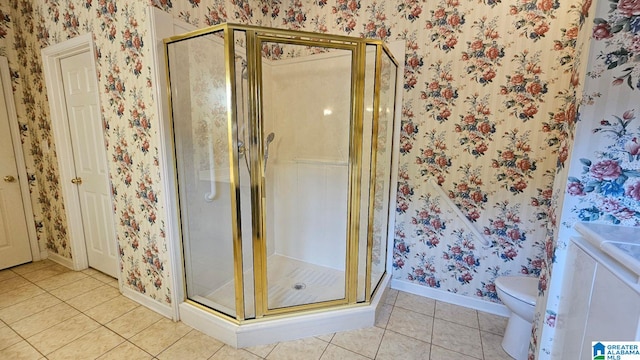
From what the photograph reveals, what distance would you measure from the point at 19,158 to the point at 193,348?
2.56m

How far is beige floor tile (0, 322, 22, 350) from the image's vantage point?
1.62 m

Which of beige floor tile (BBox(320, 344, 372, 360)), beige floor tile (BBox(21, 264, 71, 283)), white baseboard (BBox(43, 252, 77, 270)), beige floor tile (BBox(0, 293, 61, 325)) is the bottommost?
beige floor tile (BBox(320, 344, 372, 360))

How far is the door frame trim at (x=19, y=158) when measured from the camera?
7.78 feet

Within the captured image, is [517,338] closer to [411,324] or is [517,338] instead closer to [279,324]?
[411,324]

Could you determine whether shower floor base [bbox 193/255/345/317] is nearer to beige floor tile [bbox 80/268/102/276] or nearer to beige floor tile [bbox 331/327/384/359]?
beige floor tile [bbox 331/327/384/359]

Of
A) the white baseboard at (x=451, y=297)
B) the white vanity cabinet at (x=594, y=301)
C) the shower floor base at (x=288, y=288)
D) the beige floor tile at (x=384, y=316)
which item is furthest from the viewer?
the white baseboard at (x=451, y=297)

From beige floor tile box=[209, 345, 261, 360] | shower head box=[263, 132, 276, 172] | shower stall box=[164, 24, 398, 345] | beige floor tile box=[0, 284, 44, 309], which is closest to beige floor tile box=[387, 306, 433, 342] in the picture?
shower stall box=[164, 24, 398, 345]

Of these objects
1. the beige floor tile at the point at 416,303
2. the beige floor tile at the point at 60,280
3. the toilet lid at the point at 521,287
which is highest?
the toilet lid at the point at 521,287

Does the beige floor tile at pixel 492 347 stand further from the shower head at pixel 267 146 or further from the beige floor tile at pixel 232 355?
the shower head at pixel 267 146

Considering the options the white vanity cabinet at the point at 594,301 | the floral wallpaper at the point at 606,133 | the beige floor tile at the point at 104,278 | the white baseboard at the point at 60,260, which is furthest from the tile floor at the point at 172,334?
the floral wallpaper at the point at 606,133

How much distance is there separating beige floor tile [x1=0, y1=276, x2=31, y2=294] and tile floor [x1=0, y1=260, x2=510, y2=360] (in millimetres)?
30

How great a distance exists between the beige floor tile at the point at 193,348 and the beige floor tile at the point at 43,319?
0.91 metres

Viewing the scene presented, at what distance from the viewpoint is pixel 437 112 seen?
1.98 m

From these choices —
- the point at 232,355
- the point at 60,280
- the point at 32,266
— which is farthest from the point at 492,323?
the point at 32,266
